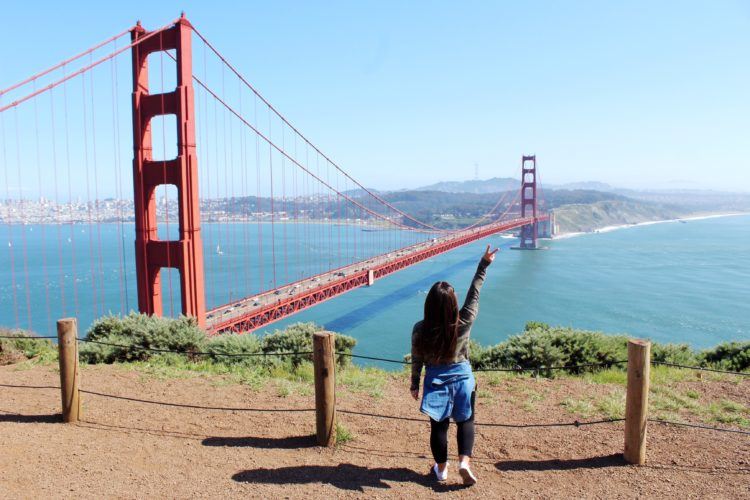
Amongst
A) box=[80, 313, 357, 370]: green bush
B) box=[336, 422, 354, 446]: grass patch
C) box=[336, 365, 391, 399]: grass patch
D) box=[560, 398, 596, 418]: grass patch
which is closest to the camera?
box=[336, 422, 354, 446]: grass patch

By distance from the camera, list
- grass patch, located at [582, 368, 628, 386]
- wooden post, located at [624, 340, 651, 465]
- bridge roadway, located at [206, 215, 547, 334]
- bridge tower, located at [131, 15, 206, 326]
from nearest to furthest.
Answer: wooden post, located at [624, 340, 651, 465], grass patch, located at [582, 368, 628, 386], bridge tower, located at [131, 15, 206, 326], bridge roadway, located at [206, 215, 547, 334]

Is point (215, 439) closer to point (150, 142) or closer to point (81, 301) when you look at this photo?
point (150, 142)

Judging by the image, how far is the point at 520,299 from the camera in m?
34.1

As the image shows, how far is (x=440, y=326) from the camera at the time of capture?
8.57 ft

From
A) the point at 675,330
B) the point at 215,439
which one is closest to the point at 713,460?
the point at 215,439

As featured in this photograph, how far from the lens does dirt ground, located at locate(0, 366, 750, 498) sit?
9.48 ft

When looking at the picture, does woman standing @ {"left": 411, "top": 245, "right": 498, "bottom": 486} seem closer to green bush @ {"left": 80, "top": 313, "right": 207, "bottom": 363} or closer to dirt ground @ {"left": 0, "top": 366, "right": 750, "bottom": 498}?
dirt ground @ {"left": 0, "top": 366, "right": 750, "bottom": 498}

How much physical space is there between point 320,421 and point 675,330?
2708 centimetres

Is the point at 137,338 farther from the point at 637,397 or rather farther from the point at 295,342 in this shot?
the point at 637,397

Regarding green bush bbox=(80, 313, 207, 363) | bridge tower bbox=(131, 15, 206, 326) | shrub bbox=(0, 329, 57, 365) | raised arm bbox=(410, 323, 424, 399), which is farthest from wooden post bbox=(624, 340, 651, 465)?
bridge tower bbox=(131, 15, 206, 326)

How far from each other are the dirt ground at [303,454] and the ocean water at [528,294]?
50.9ft

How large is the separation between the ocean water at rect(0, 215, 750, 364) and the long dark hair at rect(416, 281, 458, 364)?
57.8ft

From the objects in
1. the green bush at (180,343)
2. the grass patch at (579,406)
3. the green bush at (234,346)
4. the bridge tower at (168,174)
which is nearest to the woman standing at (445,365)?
the grass patch at (579,406)

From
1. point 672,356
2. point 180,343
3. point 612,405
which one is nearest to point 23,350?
point 180,343
